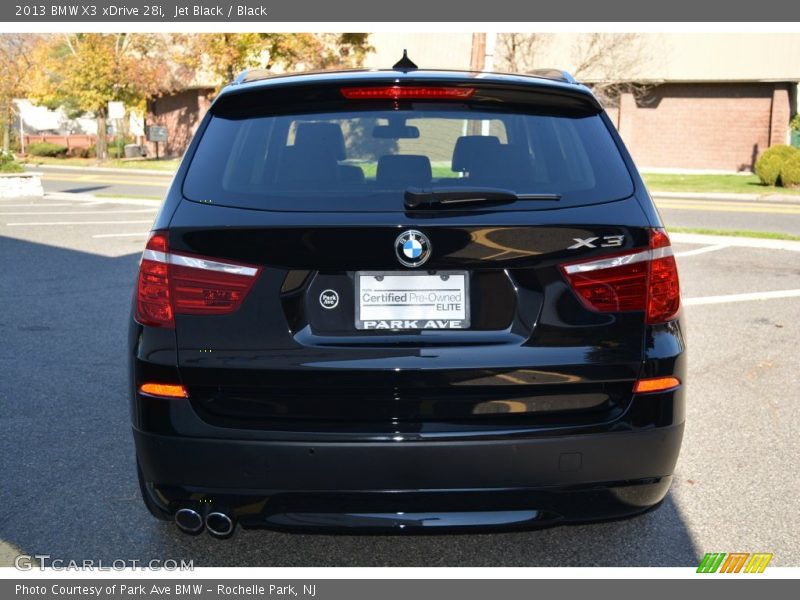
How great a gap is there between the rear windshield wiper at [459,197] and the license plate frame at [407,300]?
0.22 meters

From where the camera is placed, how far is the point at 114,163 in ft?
149

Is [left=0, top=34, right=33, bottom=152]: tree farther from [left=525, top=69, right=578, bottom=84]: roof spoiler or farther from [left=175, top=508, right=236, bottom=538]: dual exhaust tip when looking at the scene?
[left=175, top=508, right=236, bottom=538]: dual exhaust tip

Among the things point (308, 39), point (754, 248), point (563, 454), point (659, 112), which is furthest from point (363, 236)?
point (659, 112)

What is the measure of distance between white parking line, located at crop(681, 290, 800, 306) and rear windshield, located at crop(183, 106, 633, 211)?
19.7 ft

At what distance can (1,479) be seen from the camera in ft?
15.9

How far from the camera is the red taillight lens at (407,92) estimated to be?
3676 millimetres

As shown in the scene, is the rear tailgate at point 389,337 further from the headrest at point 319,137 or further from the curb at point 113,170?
the curb at point 113,170

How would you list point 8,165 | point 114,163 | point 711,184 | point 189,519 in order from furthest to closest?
point 114,163
point 711,184
point 8,165
point 189,519

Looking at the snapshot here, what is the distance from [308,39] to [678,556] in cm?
3470

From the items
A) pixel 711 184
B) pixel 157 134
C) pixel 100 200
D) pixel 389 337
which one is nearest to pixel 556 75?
pixel 389 337

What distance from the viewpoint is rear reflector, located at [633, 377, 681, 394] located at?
3.35 metres

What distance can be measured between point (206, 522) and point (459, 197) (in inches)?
53.5

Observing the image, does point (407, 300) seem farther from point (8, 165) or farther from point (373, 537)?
point (8, 165)

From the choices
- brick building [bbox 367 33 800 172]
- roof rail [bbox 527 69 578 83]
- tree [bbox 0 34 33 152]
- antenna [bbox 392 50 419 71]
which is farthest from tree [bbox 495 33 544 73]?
antenna [bbox 392 50 419 71]
